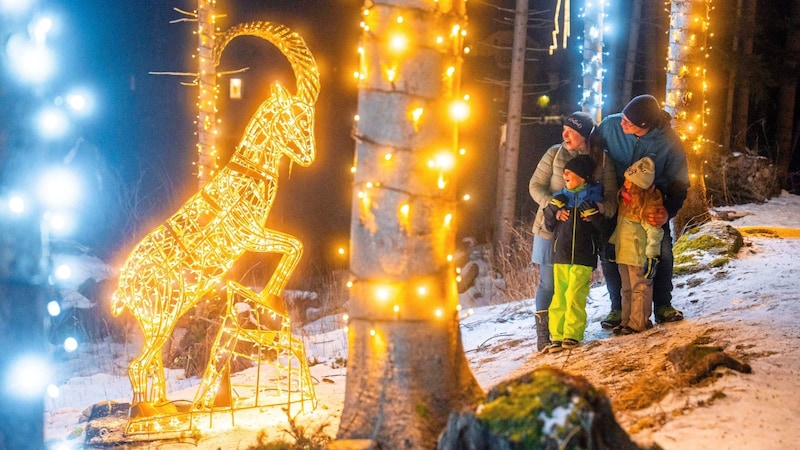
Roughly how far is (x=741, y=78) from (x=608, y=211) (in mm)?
15951

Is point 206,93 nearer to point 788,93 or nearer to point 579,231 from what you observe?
point 579,231

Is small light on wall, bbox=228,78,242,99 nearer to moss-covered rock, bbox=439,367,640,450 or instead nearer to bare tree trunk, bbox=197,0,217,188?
bare tree trunk, bbox=197,0,217,188

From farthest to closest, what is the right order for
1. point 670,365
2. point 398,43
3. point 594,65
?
point 594,65 < point 670,365 < point 398,43

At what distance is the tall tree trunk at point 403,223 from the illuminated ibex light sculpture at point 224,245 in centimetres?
166

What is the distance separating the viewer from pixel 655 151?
629 cm

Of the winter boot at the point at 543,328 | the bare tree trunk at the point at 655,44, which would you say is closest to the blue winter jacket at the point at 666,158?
the winter boot at the point at 543,328

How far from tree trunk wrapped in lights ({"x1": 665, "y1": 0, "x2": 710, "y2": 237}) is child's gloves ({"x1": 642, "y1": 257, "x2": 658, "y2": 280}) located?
4.56 meters

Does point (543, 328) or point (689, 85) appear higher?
point (689, 85)

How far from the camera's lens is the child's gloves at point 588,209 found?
597 cm

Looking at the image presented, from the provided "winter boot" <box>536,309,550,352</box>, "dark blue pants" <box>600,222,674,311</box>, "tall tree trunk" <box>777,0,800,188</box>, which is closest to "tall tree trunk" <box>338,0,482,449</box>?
"winter boot" <box>536,309,550,352</box>

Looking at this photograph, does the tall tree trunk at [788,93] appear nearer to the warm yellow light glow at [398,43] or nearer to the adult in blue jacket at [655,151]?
the adult in blue jacket at [655,151]

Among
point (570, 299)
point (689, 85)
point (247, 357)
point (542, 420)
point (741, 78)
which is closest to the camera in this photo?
point (542, 420)

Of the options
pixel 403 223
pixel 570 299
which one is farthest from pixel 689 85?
pixel 403 223

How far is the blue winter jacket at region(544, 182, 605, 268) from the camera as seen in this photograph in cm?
603
